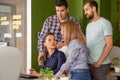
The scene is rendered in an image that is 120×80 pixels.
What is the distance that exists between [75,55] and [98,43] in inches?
22.5

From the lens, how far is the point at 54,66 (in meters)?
2.72

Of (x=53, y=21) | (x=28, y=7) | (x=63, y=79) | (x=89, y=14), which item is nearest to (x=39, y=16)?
(x=28, y=7)

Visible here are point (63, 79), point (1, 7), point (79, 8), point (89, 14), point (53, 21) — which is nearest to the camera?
point (63, 79)

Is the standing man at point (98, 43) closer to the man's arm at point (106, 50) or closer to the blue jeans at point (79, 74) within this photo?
the man's arm at point (106, 50)

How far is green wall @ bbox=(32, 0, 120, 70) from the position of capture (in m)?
4.22

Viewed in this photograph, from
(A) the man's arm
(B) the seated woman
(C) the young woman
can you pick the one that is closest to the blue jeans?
(C) the young woman

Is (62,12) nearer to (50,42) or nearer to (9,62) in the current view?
(50,42)

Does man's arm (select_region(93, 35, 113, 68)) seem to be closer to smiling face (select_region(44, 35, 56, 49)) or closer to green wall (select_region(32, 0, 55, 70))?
smiling face (select_region(44, 35, 56, 49))

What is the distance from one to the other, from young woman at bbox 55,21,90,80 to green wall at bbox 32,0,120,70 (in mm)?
1808

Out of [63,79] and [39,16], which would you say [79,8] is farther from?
[63,79]

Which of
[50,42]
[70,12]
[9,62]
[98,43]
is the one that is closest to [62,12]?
[50,42]

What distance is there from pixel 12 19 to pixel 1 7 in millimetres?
296

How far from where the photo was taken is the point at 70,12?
15.4 ft

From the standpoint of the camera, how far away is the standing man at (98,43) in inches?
110
